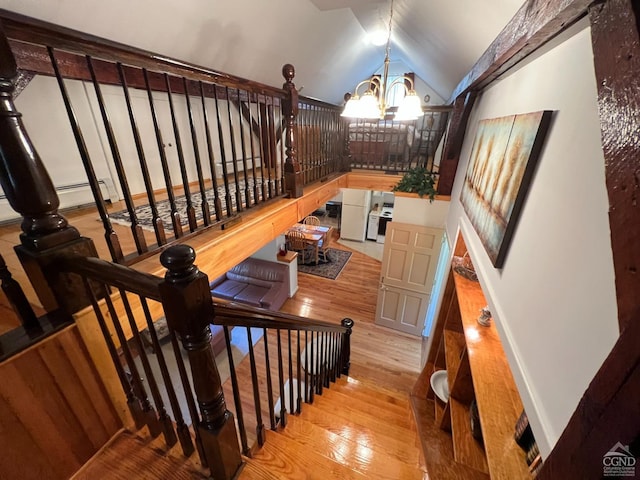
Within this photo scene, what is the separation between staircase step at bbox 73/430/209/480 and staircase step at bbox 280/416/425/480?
1.92ft

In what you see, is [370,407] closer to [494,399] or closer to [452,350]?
[452,350]

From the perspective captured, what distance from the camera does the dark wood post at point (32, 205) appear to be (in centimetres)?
72

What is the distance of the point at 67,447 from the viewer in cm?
92

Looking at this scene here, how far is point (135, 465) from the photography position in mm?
976

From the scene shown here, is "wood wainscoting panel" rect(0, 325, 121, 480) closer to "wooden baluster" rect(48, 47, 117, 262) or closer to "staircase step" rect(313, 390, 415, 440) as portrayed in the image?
"wooden baluster" rect(48, 47, 117, 262)

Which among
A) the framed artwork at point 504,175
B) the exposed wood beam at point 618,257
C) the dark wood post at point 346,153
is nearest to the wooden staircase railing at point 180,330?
the exposed wood beam at point 618,257

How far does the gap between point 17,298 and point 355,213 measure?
23.6ft

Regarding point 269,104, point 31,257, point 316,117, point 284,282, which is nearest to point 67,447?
point 31,257

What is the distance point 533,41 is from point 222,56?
2.85 metres

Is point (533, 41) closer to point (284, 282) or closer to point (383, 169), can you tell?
point (383, 169)

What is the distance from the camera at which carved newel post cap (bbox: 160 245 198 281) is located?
0.60 metres

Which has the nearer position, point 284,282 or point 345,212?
point 284,282

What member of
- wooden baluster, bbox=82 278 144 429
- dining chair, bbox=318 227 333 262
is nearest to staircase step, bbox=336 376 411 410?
wooden baluster, bbox=82 278 144 429

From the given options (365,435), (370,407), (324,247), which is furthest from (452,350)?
(324,247)
